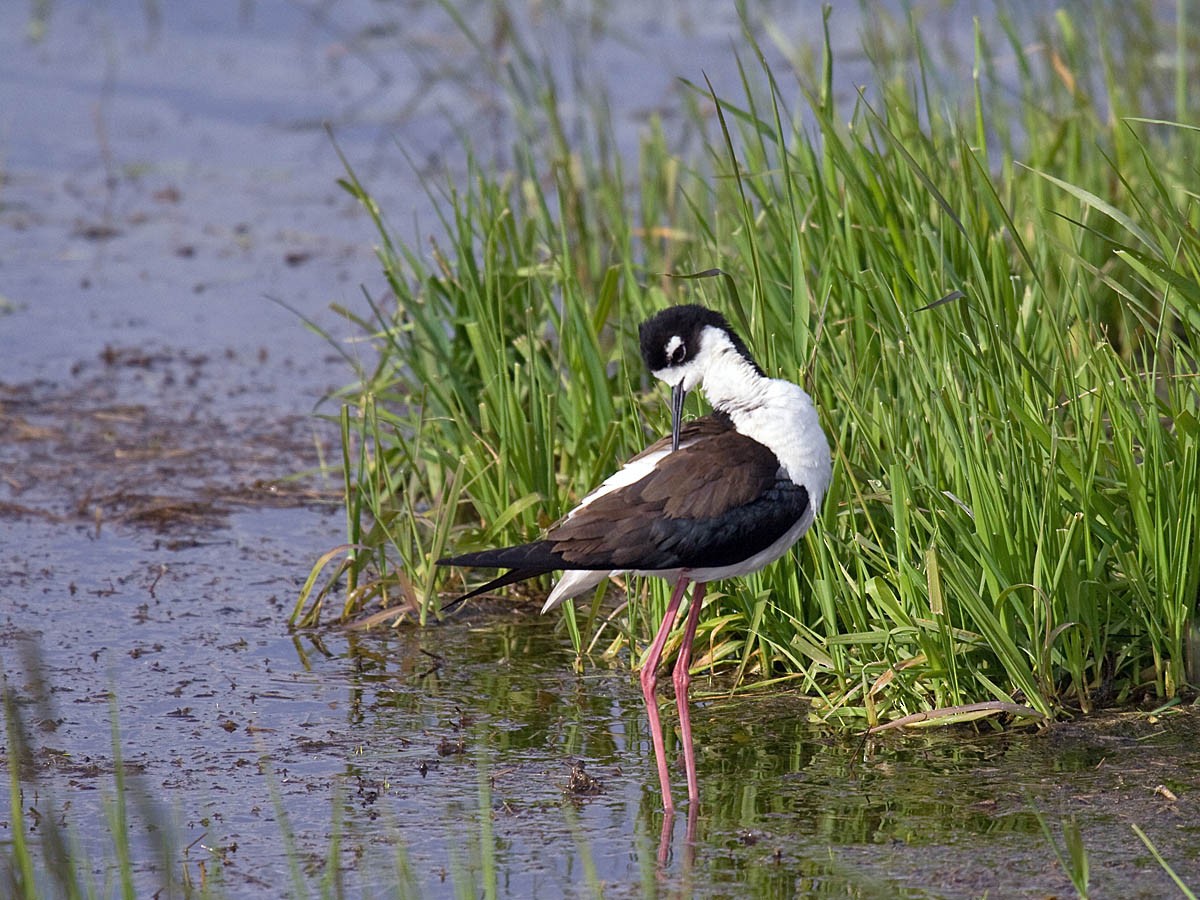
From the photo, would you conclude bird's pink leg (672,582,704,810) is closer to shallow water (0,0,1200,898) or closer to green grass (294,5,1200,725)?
shallow water (0,0,1200,898)

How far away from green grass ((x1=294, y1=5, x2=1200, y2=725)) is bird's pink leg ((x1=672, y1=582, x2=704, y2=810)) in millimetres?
187

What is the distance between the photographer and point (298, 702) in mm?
4250

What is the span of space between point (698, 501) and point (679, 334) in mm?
450

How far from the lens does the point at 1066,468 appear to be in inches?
154

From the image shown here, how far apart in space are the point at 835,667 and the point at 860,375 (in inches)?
28.2

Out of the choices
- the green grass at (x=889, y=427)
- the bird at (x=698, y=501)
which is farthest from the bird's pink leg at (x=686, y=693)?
the green grass at (x=889, y=427)

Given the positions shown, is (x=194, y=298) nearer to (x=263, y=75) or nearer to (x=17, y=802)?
(x=263, y=75)

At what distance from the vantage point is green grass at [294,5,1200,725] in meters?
3.87

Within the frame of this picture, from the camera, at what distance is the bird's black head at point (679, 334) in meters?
4.00

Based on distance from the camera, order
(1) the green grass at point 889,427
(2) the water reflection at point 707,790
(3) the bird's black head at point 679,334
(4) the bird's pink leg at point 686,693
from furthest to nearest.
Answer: (3) the bird's black head at point 679,334 → (1) the green grass at point 889,427 → (4) the bird's pink leg at point 686,693 → (2) the water reflection at point 707,790

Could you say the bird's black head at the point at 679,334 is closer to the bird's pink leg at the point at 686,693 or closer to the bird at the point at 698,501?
the bird at the point at 698,501

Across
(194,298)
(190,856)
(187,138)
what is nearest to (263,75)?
(187,138)

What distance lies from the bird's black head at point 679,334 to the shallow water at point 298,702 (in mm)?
880

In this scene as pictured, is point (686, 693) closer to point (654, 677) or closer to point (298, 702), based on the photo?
point (654, 677)
